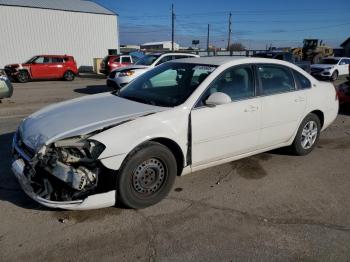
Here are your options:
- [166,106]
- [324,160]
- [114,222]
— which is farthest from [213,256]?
[324,160]

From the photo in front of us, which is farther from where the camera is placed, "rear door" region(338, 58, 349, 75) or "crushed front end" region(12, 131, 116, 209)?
"rear door" region(338, 58, 349, 75)

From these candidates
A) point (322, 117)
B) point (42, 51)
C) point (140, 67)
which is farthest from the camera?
point (42, 51)

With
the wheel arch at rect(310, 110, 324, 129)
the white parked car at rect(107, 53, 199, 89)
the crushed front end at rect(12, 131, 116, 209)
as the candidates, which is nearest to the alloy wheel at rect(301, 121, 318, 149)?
the wheel arch at rect(310, 110, 324, 129)

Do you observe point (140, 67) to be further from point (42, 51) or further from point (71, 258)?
point (42, 51)

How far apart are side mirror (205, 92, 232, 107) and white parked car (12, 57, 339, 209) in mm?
13

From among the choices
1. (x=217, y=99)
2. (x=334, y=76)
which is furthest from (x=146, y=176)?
(x=334, y=76)

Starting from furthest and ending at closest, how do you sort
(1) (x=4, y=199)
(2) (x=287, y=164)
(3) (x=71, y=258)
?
(2) (x=287, y=164)
(1) (x=4, y=199)
(3) (x=71, y=258)

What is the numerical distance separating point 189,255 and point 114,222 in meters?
0.89

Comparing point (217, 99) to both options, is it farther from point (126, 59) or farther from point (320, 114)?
point (126, 59)

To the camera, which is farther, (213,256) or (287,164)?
(287,164)

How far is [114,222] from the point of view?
3.32m

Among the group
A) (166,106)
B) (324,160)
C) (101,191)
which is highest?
(166,106)

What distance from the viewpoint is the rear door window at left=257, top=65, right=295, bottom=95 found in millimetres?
4523

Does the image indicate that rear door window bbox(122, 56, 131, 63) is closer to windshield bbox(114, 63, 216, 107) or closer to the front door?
windshield bbox(114, 63, 216, 107)
